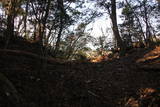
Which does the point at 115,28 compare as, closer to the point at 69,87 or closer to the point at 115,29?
the point at 115,29

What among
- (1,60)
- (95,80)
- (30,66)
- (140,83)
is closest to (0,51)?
(1,60)

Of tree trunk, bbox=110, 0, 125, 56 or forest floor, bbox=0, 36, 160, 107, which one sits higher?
tree trunk, bbox=110, 0, 125, 56

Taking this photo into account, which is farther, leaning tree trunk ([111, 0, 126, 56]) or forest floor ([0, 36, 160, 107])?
leaning tree trunk ([111, 0, 126, 56])

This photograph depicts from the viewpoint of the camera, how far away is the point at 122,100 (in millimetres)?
4652

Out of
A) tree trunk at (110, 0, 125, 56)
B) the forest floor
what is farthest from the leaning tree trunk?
the forest floor

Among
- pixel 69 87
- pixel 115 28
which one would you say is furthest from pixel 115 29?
pixel 69 87

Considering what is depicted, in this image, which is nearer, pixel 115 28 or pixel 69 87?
pixel 69 87

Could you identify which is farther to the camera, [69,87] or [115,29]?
[115,29]

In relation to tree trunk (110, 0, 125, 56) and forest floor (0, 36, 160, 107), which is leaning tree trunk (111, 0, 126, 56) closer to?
tree trunk (110, 0, 125, 56)

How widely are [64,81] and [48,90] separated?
927 mm

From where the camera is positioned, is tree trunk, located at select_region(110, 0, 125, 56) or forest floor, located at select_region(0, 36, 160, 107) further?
tree trunk, located at select_region(110, 0, 125, 56)

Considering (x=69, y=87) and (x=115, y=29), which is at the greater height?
(x=115, y=29)

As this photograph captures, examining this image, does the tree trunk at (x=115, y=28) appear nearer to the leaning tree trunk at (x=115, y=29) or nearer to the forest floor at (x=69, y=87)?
the leaning tree trunk at (x=115, y=29)

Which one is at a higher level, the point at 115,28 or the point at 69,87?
the point at 115,28
